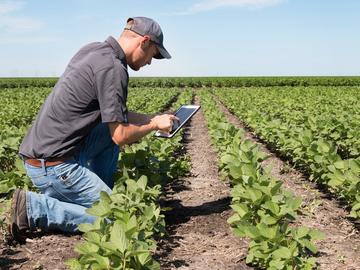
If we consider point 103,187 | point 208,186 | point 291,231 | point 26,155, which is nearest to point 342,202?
point 208,186

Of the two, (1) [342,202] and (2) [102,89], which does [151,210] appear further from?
(1) [342,202]

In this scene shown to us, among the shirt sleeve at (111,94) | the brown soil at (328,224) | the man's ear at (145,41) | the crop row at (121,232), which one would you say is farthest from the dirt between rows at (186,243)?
the man's ear at (145,41)

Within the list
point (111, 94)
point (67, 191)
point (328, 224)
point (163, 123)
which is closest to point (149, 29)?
point (111, 94)

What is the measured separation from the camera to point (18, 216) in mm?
3549

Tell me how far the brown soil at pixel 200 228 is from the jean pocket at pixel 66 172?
0.86 m

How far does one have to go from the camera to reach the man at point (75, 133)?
3.44m

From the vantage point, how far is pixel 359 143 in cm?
649

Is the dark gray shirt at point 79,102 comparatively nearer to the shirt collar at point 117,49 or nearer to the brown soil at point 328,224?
the shirt collar at point 117,49

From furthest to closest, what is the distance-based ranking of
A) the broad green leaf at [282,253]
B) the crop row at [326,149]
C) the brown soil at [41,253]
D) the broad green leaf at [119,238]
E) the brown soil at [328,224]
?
the crop row at [326,149], the brown soil at [328,224], the brown soil at [41,253], the broad green leaf at [282,253], the broad green leaf at [119,238]

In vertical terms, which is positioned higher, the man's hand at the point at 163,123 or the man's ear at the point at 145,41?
the man's ear at the point at 145,41

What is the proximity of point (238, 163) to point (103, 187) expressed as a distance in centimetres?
116

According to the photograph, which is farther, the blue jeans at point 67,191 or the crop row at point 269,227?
the blue jeans at point 67,191

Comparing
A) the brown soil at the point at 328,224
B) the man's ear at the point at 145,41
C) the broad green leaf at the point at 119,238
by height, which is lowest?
the brown soil at the point at 328,224

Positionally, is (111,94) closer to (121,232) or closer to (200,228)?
(121,232)
